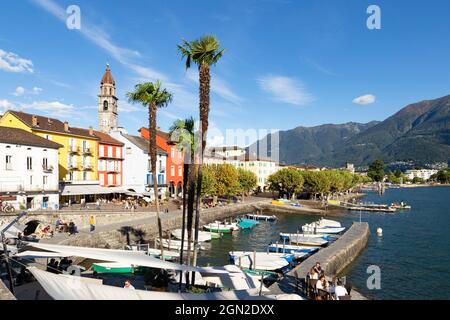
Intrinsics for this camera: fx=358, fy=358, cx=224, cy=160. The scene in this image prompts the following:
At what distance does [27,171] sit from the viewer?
44.6m

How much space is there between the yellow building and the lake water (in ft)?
89.2

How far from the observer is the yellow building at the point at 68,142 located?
53.5m

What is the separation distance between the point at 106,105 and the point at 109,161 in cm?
2784

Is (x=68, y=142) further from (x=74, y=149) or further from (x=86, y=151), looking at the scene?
(x=86, y=151)

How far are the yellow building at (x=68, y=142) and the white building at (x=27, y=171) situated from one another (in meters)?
7.02

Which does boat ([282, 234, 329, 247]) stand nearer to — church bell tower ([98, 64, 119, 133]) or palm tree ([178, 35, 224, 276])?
palm tree ([178, 35, 224, 276])

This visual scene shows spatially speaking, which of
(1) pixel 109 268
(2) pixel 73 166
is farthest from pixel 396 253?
(2) pixel 73 166

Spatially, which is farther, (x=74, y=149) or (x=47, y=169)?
(x=74, y=149)

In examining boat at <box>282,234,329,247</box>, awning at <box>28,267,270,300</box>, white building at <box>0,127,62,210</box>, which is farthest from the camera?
boat at <box>282,234,329,247</box>

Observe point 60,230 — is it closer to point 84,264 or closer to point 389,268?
point 84,264

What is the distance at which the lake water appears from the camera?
2831 centimetres

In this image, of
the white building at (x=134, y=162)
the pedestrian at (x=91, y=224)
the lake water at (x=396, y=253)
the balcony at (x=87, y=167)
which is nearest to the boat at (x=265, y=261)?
the lake water at (x=396, y=253)

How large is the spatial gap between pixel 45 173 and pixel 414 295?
1723 inches

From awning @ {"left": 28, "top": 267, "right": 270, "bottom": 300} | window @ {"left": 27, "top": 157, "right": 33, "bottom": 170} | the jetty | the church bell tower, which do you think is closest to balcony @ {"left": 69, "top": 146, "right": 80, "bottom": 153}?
window @ {"left": 27, "top": 157, "right": 33, "bottom": 170}
